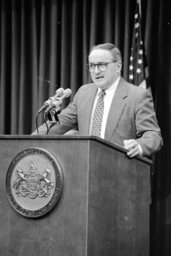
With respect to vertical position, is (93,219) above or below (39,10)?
below

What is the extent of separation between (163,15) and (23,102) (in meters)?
1.68

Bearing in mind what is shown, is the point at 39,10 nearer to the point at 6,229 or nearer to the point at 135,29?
the point at 135,29

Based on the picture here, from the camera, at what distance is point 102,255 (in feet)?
9.07

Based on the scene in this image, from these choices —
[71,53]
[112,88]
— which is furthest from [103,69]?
[71,53]

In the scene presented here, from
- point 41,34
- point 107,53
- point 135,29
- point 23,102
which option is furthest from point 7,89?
point 107,53

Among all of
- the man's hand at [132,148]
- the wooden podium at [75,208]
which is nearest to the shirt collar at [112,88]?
the man's hand at [132,148]

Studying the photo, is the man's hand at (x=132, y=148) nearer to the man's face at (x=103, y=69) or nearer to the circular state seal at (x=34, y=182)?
the circular state seal at (x=34, y=182)

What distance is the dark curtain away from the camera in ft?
16.4

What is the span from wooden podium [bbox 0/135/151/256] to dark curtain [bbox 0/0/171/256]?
6.63 feet

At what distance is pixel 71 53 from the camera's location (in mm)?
5609

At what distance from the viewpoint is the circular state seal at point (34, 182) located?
270 cm

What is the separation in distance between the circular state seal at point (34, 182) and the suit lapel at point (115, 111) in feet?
2.77

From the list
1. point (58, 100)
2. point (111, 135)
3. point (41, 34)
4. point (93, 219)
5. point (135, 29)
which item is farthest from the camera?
point (41, 34)

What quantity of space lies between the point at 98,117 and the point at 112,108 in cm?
12
